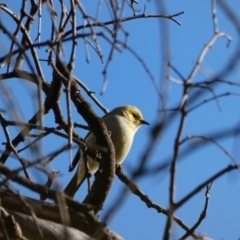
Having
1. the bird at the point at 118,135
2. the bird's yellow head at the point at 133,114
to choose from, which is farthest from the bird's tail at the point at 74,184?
the bird's yellow head at the point at 133,114

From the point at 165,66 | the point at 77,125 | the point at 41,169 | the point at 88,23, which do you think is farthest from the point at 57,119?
the point at 165,66

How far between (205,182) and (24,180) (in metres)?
Result: 0.85

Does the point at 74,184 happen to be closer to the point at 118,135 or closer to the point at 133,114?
the point at 118,135

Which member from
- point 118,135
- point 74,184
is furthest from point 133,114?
point 74,184

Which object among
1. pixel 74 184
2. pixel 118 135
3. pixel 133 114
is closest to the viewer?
pixel 74 184

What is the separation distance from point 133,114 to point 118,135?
98cm

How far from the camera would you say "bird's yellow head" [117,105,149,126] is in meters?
7.32

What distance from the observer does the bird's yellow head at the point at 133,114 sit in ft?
24.0

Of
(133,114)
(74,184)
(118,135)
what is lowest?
(74,184)

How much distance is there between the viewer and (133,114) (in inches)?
294

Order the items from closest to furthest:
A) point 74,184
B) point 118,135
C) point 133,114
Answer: point 74,184 → point 118,135 → point 133,114

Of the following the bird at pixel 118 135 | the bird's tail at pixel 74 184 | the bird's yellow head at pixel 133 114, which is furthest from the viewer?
the bird's yellow head at pixel 133 114

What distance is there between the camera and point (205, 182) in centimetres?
170

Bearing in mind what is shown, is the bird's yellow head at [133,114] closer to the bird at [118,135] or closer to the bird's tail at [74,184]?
the bird at [118,135]
